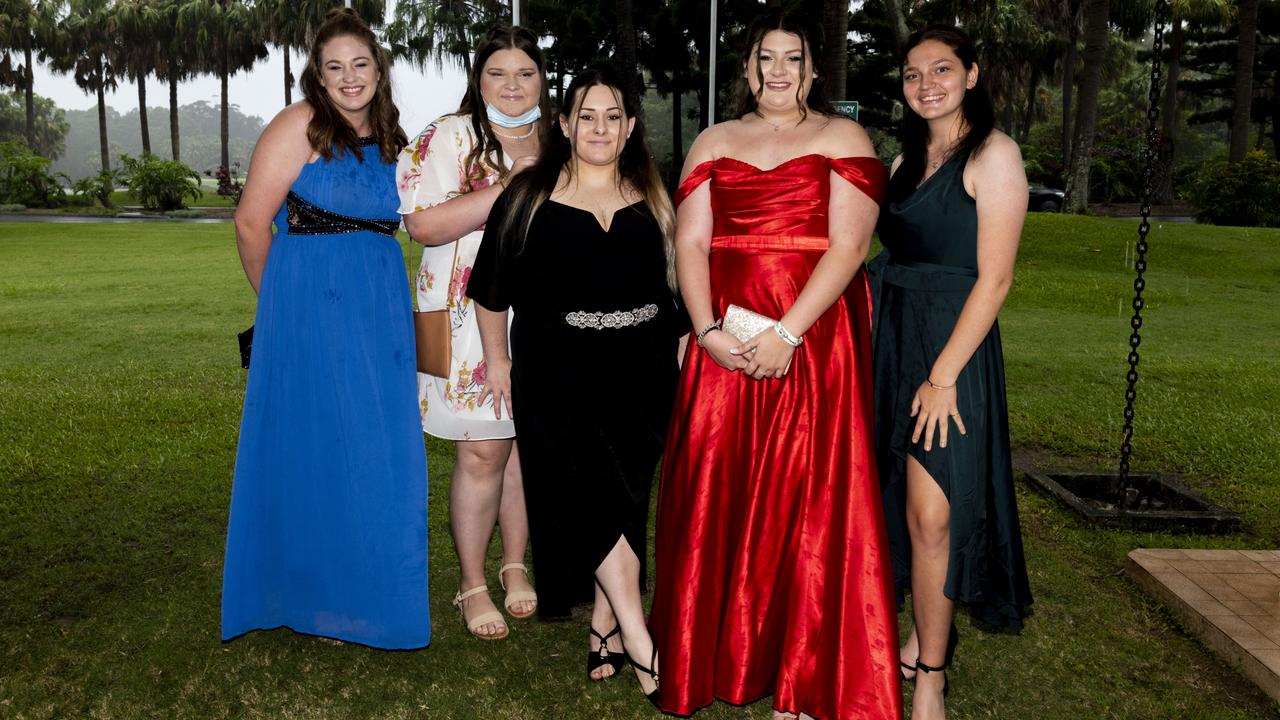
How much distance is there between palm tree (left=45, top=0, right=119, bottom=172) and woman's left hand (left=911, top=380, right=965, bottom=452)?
70.8 m

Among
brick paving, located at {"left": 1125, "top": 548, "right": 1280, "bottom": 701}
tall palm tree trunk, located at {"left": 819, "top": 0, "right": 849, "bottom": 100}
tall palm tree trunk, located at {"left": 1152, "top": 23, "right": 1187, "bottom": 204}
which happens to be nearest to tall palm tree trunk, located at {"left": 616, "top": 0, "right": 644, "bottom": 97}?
tall palm tree trunk, located at {"left": 819, "top": 0, "right": 849, "bottom": 100}

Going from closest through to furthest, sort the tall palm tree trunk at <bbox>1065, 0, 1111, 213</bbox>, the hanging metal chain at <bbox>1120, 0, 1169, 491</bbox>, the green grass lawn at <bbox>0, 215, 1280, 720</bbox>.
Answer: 1. the green grass lawn at <bbox>0, 215, 1280, 720</bbox>
2. the hanging metal chain at <bbox>1120, 0, 1169, 491</bbox>
3. the tall palm tree trunk at <bbox>1065, 0, 1111, 213</bbox>

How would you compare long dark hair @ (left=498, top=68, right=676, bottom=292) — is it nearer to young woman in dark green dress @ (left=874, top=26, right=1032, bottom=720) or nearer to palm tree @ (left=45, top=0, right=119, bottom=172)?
young woman in dark green dress @ (left=874, top=26, right=1032, bottom=720)

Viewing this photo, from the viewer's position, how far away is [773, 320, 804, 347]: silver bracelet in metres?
2.79

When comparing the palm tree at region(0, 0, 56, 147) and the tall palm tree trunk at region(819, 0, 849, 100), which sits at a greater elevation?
the palm tree at region(0, 0, 56, 147)

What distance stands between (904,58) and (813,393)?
0.99 m

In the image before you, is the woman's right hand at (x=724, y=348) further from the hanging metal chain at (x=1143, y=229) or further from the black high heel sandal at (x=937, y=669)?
the hanging metal chain at (x=1143, y=229)

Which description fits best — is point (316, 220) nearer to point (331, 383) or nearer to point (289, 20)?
point (331, 383)

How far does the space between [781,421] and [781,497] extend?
219mm

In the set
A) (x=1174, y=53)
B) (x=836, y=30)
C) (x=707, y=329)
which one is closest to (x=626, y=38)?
(x=836, y=30)

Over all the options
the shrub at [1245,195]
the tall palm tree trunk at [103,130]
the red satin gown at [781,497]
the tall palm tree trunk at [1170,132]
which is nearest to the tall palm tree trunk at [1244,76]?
the tall palm tree trunk at [1170,132]

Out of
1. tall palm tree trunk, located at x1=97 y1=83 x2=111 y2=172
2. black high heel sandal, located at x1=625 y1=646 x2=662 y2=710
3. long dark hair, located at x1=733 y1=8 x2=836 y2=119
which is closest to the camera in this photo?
long dark hair, located at x1=733 y1=8 x2=836 y2=119

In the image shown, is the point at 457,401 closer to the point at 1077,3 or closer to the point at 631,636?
the point at 631,636

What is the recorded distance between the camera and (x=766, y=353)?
2807mm
